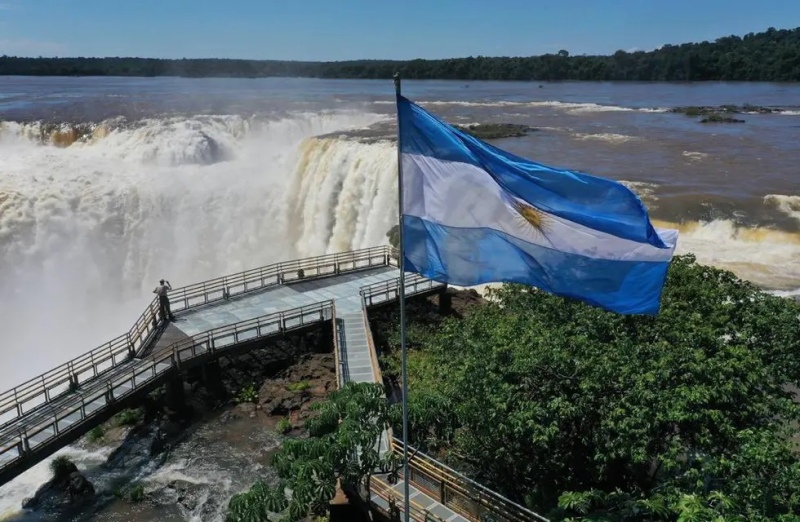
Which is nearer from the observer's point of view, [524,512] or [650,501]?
[650,501]

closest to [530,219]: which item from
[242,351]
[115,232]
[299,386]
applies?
[299,386]

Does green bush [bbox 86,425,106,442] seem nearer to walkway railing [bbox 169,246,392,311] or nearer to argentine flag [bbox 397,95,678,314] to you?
walkway railing [bbox 169,246,392,311]

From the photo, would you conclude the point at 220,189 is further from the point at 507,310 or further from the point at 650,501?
the point at 650,501

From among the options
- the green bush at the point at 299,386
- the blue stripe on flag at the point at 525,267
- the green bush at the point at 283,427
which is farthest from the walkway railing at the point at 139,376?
the blue stripe on flag at the point at 525,267

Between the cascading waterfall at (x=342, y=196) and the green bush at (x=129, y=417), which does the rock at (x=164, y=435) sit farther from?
the cascading waterfall at (x=342, y=196)

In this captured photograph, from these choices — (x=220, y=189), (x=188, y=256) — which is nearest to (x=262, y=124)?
(x=220, y=189)

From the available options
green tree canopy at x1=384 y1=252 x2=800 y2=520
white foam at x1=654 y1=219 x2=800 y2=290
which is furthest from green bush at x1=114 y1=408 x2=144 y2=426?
white foam at x1=654 y1=219 x2=800 y2=290

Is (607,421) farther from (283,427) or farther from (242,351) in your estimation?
(242,351)
